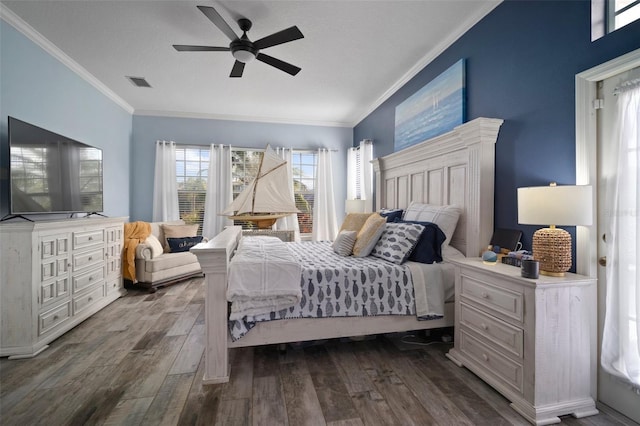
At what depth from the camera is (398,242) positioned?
2529 mm

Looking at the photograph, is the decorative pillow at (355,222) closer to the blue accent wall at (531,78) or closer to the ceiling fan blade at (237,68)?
the blue accent wall at (531,78)

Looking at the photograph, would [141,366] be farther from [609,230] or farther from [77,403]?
[609,230]

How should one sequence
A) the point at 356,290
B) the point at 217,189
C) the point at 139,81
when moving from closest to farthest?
1. the point at 356,290
2. the point at 139,81
3. the point at 217,189

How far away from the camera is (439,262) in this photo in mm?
2488

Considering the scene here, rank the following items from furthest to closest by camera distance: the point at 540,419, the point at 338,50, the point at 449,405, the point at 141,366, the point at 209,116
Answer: the point at 209,116 < the point at 338,50 < the point at 141,366 < the point at 449,405 < the point at 540,419

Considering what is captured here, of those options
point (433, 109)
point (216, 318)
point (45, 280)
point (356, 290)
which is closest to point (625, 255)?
point (356, 290)

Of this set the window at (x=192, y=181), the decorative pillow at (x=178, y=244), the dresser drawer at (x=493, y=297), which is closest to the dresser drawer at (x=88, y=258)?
the decorative pillow at (x=178, y=244)

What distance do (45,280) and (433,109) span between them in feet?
13.0

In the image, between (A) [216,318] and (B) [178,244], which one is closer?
(A) [216,318]

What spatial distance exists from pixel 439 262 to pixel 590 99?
1.43 metres

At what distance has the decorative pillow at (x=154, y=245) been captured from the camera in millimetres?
4008

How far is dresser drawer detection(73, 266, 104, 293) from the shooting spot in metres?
2.91

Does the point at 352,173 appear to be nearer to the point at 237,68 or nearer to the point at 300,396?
the point at 237,68

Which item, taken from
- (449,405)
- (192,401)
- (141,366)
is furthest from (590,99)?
(141,366)
